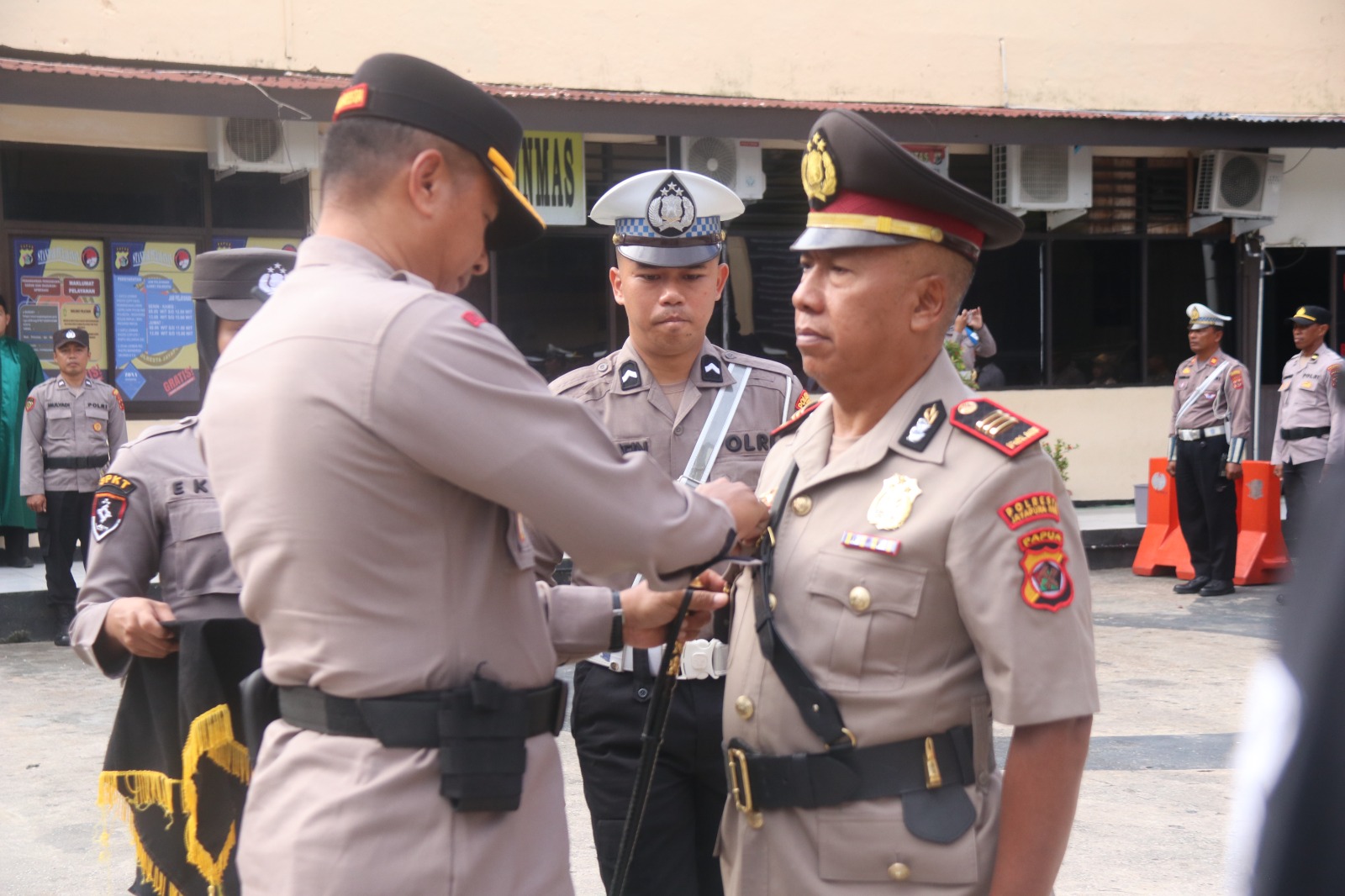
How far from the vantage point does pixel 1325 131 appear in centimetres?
1330

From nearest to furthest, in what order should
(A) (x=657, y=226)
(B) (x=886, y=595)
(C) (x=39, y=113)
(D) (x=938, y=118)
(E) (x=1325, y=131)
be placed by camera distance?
(B) (x=886, y=595), (A) (x=657, y=226), (C) (x=39, y=113), (D) (x=938, y=118), (E) (x=1325, y=131)

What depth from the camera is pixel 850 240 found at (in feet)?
6.93

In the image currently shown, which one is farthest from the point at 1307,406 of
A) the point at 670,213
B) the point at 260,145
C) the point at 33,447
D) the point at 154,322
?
the point at 33,447

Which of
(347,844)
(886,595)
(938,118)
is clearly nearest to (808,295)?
(886,595)

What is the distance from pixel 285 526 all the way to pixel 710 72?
1117 centimetres

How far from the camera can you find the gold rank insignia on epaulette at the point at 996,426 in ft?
6.44

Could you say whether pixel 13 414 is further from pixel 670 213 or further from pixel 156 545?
pixel 670 213

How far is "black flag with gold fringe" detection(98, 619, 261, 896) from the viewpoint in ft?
9.43

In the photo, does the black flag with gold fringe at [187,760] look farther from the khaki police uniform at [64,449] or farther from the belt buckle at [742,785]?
the khaki police uniform at [64,449]

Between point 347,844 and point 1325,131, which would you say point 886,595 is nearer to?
point 347,844

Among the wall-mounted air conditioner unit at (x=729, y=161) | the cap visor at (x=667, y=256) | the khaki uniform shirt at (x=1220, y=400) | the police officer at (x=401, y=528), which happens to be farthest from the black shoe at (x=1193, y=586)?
the police officer at (x=401, y=528)

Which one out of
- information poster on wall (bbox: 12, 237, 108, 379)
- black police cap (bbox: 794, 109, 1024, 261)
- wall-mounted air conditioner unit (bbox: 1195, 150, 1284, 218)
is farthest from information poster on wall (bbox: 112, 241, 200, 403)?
wall-mounted air conditioner unit (bbox: 1195, 150, 1284, 218)

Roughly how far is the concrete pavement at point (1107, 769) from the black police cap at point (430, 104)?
203 centimetres

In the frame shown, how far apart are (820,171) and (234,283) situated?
1.54 metres
